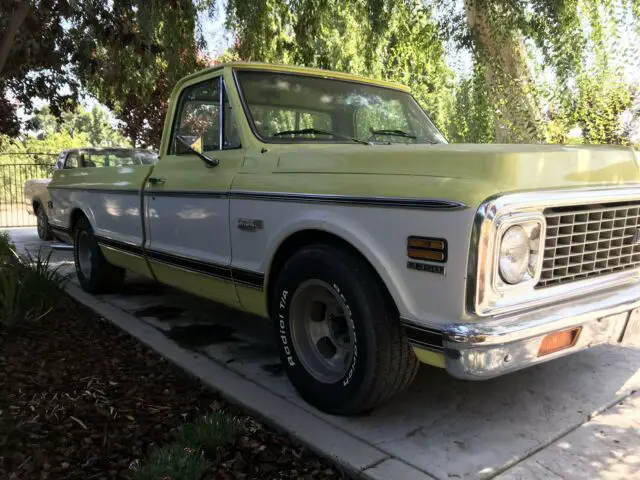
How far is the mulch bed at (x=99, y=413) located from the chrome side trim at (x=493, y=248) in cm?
103

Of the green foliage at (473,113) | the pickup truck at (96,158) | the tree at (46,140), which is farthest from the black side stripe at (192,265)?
the tree at (46,140)

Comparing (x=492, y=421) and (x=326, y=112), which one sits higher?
(x=326, y=112)

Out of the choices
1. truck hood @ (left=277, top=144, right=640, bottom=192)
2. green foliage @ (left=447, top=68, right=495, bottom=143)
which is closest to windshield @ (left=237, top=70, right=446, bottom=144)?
truck hood @ (left=277, top=144, right=640, bottom=192)

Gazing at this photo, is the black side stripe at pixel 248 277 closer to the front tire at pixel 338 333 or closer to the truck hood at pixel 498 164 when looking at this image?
the front tire at pixel 338 333

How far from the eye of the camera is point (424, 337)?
2346mm

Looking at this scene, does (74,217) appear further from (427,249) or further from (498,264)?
(498,264)

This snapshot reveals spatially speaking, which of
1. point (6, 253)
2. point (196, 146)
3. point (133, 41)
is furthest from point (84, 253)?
point (196, 146)

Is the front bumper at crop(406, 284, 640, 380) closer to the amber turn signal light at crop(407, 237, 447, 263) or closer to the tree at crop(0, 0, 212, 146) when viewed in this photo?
the amber turn signal light at crop(407, 237, 447, 263)

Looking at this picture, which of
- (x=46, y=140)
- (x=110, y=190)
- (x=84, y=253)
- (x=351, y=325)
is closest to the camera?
(x=351, y=325)

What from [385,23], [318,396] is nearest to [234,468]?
[318,396]

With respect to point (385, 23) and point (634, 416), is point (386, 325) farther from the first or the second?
point (385, 23)

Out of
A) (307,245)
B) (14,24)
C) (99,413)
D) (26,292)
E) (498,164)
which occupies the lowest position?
(99,413)

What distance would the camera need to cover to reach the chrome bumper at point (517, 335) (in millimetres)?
2195

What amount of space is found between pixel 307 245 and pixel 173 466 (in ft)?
4.17
